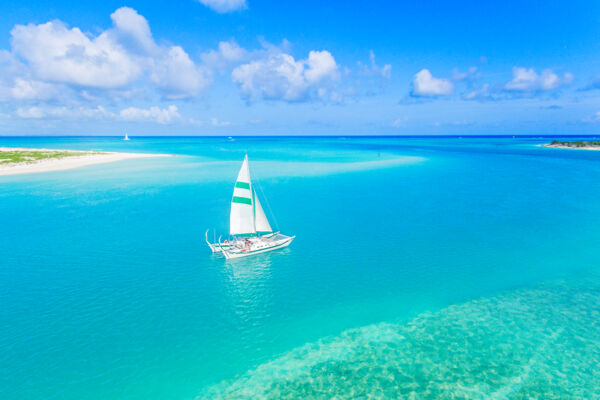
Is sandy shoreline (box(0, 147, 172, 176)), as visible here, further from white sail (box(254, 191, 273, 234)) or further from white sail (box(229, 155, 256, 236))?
white sail (box(254, 191, 273, 234))

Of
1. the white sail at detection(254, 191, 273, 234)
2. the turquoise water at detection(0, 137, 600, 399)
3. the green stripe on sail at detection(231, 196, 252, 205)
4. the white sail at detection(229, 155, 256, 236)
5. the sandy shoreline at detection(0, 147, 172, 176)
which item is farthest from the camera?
the sandy shoreline at detection(0, 147, 172, 176)

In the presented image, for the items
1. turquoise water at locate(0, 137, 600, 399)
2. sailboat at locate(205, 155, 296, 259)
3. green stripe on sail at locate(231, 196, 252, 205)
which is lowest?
turquoise water at locate(0, 137, 600, 399)

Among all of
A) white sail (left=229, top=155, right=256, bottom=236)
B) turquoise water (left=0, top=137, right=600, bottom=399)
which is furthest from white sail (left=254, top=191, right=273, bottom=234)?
turquoise water (left=0, top=137, right=600, bottom=399)

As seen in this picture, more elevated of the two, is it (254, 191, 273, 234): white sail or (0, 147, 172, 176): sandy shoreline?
(0, 147, 172, 176): sandy shoreline

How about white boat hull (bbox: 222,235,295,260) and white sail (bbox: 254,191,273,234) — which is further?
white sail (bbox: 254,191,273,234)

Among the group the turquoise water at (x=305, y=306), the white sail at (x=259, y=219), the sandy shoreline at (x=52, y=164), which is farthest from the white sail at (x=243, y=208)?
the sandy shoreline at (x=52, y=164)

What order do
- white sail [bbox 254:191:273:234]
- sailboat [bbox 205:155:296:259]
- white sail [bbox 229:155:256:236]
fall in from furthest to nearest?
white sail [bbox 254:191:273:234], sailboat [bbox 205:155:296:259], white sail [bbox 229:155:256:236]
